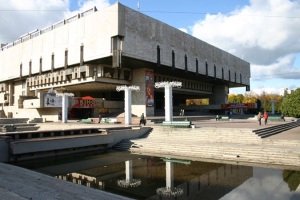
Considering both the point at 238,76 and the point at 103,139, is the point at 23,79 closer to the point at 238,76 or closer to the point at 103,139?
the point at 103,139

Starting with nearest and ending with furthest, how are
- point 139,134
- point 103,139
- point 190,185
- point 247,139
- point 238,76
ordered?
point 190,185 → point 247,139 → point 103,139 → point 139,134 → point 238,76

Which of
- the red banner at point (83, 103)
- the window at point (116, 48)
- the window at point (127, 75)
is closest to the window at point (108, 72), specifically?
the window at point (127, 75)

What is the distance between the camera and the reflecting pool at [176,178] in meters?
9.44

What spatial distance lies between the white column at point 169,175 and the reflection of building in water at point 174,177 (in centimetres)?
13


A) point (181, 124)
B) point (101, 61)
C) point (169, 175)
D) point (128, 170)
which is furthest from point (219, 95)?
point (169, 175)

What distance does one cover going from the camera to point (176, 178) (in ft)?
38.1

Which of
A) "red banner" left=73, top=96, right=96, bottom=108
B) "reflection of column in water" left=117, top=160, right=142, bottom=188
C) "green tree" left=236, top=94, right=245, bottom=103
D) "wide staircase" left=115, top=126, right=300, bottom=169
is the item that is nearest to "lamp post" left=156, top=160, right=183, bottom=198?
"reflection of column in water" left=117, top=160, right=142, bottom=188

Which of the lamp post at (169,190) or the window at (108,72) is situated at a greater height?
the window at (108,72)

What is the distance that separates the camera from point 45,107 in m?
44.7

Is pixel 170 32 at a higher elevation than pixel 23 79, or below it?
higher

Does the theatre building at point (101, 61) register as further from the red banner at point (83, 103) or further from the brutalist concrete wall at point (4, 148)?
the brutalist concrete wall at point (4, 148)

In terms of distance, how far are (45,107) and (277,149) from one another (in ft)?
125

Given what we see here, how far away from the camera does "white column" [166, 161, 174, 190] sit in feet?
34.5

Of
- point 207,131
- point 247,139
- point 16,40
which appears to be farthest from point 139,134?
point 16,40
